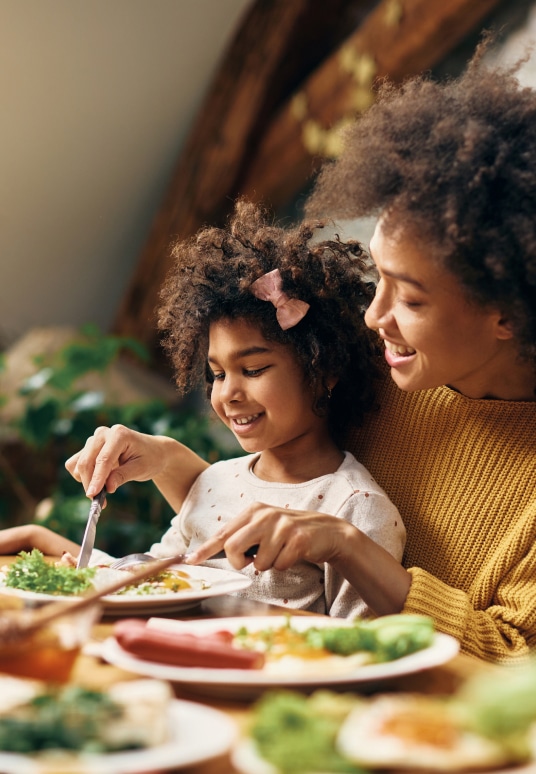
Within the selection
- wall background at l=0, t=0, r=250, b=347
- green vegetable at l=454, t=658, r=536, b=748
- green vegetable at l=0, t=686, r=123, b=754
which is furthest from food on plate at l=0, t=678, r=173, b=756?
wall background at l=0, t=0, r=250, b=347

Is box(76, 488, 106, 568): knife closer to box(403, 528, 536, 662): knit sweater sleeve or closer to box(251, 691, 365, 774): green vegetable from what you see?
box(403, 528, 536, 662): knit sweater sleeve

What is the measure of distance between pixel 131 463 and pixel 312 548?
1.67ft

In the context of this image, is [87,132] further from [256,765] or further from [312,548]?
[256,765]

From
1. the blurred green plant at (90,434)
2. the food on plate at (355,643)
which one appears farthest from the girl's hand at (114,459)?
the blurred green plant at (90,434)

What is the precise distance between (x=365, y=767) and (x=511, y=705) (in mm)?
97

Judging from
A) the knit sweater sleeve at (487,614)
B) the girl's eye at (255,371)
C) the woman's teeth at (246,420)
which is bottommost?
the knit sweater sleeve at (487,614)

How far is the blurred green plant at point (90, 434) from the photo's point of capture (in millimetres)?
2924

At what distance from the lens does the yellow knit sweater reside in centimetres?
121

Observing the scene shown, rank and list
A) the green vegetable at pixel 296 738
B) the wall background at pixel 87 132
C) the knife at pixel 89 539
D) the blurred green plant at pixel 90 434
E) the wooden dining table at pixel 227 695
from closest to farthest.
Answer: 1. the green vegetable at pixel 296 738
2. the wooden dining table at pixel 227 695
3. the knife at pixel 89 539
4. the blurred green plant at pixel 90 434
5. the wall background at pixel 87 132

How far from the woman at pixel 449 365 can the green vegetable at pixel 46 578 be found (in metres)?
0.14

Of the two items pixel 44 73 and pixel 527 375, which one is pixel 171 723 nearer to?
pixel 527 375

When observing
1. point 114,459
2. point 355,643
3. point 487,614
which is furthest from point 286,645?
point 114,459

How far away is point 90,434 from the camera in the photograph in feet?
10.4

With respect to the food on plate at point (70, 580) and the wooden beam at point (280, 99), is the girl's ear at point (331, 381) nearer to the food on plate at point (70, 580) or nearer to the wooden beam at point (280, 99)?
the food on plate at point (70, 580)
